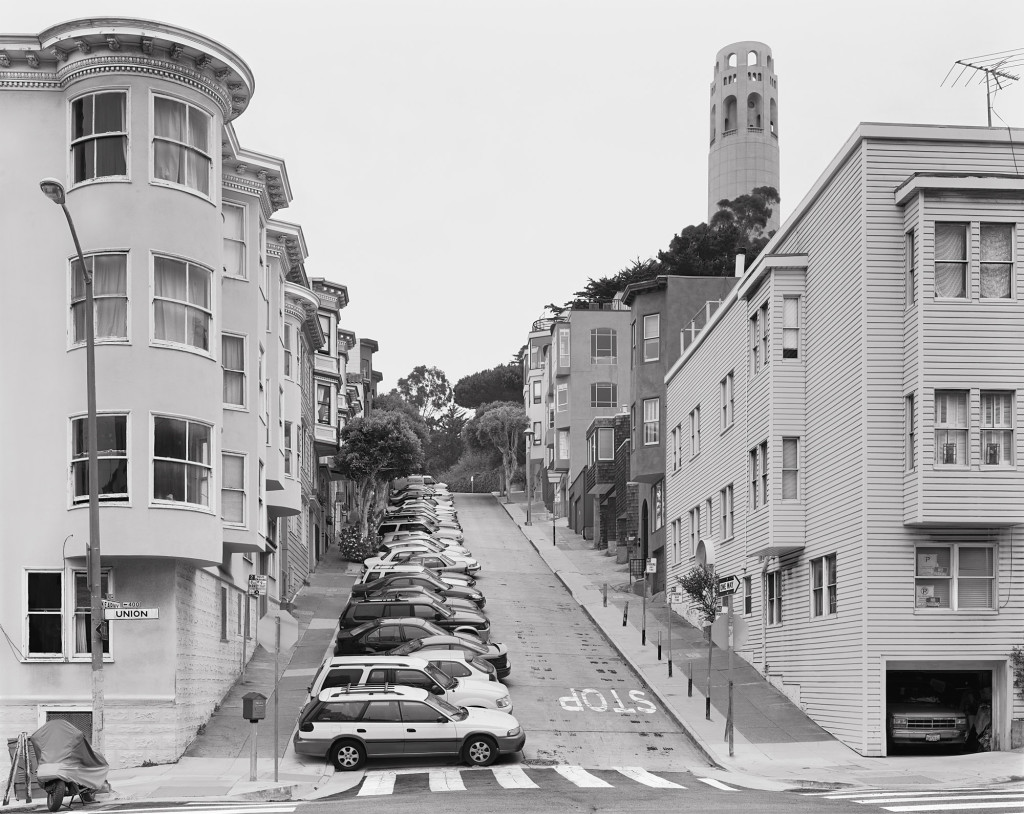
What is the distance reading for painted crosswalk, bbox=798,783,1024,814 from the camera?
58.0ft

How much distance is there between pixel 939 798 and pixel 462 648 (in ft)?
57.0

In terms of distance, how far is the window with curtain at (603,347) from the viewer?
87.6 metres

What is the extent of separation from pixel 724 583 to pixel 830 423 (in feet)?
27.7

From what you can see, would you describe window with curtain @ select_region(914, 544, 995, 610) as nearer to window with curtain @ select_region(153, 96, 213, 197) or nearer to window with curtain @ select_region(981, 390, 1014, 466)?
window with curtain @ select_region(981, 390, 1014, 466)

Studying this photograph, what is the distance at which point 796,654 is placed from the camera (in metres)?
32.6

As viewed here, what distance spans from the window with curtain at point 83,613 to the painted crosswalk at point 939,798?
13.6 meters

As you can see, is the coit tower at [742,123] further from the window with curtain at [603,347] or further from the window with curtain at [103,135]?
the window with curtain at [103,135]

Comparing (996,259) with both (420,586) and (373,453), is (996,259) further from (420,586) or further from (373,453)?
(373,453)

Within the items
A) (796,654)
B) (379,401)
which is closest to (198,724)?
(796,654)

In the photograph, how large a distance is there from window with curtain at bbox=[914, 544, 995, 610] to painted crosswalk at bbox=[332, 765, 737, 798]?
20.0 ft

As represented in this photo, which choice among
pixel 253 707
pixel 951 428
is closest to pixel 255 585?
pixel 253 707

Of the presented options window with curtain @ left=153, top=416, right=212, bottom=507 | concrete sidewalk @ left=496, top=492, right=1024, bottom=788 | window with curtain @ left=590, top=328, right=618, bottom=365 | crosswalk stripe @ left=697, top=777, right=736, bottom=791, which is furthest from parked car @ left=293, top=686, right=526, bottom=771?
window with curtain @ left=590, top=328, right=618, bottom=365

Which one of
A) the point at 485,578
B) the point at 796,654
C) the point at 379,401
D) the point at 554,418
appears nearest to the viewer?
the point at 796,654

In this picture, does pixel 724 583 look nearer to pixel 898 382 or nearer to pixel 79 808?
pixel 898 382
